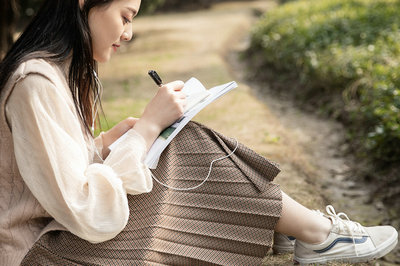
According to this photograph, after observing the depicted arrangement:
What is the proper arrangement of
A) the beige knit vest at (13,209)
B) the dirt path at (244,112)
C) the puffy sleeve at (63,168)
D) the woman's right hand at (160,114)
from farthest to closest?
the dirt path at (244,112), the woman's right hand at (160,114), the beige knit vest at (13,209), the puffy sleeve at (63,168)

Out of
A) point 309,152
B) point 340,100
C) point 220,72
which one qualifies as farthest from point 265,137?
point 220,72

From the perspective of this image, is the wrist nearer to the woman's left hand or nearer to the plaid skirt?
the plaid skirt

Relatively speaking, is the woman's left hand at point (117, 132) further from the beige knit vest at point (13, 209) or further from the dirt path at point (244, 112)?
the dirt path at point (244, 112)

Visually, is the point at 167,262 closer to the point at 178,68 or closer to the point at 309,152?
the point at 309,152

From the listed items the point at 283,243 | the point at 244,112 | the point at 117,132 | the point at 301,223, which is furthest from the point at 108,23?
the point at 244,112

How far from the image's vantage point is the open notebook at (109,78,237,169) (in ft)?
5.60

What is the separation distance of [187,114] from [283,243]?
0.74 m

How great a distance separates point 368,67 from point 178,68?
316cm

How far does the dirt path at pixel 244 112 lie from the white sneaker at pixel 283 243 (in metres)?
0.03

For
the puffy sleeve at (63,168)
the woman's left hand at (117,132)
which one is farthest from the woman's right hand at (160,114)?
the woman's left hand at (117,132)

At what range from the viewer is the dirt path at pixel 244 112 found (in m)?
3.26

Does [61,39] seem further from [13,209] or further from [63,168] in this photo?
[13,209]

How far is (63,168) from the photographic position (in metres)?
1.50

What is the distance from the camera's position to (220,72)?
6805mm
